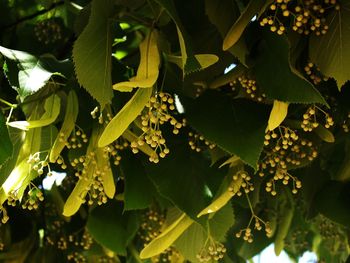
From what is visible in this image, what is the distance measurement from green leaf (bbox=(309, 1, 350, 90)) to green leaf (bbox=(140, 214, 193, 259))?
0.29 meters

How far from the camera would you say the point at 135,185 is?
0.95m

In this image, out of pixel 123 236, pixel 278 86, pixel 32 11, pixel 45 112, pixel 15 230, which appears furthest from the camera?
pixel 32 11

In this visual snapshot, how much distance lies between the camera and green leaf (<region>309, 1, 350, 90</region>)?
749mm

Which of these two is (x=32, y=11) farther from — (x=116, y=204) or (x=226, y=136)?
(x=226, y=136)

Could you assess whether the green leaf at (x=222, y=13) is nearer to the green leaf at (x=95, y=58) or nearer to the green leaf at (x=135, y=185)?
the green leaf at (x=95, y=58)

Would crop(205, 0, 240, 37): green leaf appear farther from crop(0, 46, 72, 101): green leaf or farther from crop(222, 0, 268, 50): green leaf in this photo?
crop(0, 46, 72, 101): green leaf

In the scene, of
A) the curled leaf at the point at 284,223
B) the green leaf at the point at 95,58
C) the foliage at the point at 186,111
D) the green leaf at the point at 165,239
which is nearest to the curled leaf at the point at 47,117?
the foliage at the point at 186,111

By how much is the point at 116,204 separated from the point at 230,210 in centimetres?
24

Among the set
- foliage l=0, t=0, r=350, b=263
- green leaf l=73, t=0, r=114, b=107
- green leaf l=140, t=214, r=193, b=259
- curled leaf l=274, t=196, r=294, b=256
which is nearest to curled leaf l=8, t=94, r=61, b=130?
foliage l=0, t=0, r=350, b=263

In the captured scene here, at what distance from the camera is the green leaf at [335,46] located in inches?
29.5

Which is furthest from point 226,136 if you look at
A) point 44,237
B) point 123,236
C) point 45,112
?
point 44,237

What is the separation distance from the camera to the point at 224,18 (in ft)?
2.56

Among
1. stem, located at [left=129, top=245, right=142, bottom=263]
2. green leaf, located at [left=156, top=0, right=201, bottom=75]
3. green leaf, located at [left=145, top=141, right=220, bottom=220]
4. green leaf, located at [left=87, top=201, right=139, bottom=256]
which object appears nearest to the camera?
green leaf, located at [left=156, top=0, right=201, bottom=75]

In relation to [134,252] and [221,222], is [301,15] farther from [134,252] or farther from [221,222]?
[134,252]
